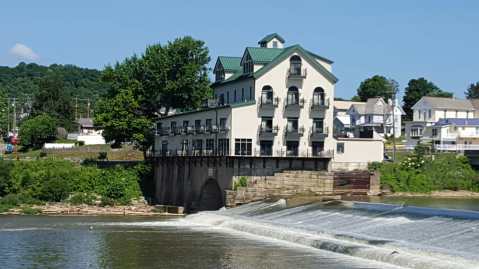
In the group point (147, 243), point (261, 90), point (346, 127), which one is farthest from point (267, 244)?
point (346, 127)

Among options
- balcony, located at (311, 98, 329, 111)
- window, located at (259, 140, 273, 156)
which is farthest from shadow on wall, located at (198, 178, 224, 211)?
balcony, located at (311, 98, 329, 111)

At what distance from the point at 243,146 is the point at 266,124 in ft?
10.5

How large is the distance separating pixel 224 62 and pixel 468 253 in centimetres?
5808

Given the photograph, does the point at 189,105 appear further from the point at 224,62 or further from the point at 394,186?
the point at 394,186


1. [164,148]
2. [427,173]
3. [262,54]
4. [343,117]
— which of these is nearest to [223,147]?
[262,54]

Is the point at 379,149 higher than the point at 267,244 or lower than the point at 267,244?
higher

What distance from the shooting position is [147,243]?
5325 cm

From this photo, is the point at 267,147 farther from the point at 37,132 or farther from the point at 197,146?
the point at 37,132

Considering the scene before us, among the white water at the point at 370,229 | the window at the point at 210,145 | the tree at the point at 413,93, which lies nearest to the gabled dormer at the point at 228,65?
the window at the point at 210,145

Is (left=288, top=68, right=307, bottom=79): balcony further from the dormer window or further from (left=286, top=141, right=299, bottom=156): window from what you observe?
(left=286, top=141, right=299, bottom=156): window

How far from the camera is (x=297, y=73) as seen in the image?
77.4 metres

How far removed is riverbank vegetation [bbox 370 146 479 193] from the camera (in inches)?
3716

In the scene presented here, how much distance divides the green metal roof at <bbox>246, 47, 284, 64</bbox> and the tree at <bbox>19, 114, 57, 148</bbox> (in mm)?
74828

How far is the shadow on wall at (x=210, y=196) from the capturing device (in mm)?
80375
